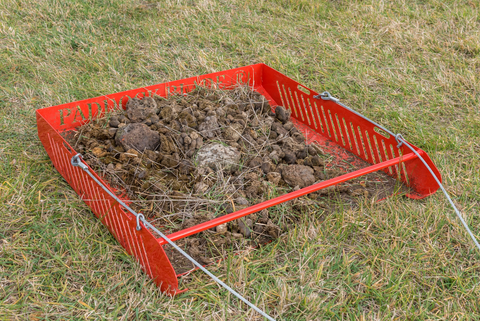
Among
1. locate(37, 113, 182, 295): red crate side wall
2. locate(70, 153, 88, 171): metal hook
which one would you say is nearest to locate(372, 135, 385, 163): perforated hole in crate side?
locate(37, 113, 182, 295): red crate side wall

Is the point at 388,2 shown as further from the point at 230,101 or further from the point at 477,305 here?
the point at 477,305

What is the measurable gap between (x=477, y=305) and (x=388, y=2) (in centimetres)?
408

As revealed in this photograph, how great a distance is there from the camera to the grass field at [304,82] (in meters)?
1.89

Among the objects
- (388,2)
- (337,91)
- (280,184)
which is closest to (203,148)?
(280,184)

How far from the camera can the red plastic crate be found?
193 cm

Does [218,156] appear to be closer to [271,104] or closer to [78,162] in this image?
[78,162]

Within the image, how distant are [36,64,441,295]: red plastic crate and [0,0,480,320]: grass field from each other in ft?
0.29

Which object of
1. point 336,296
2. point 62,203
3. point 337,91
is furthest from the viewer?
point 337,91

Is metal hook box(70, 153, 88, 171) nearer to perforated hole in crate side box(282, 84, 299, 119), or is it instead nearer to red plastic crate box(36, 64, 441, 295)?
red plastic crate box(36, 64, 441, 295)

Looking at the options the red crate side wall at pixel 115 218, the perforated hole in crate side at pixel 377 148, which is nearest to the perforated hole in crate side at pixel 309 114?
the perforated hole in crate side at pixel 377 148

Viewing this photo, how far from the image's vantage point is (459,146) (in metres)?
2.96

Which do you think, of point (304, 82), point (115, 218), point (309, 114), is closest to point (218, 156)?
point (115, 218)

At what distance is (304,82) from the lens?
385 centimetres

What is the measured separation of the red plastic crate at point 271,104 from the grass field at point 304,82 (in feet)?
0.29
